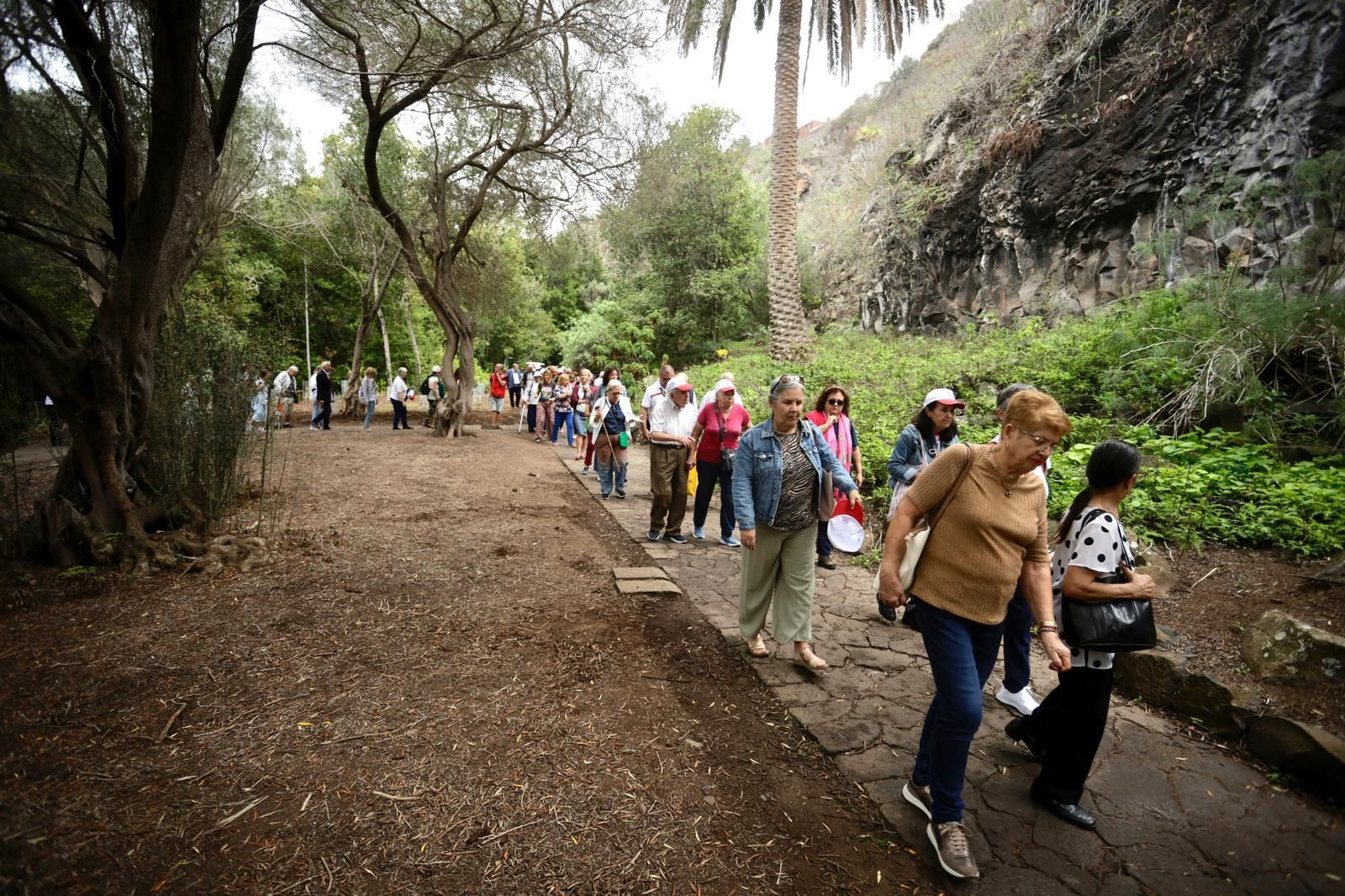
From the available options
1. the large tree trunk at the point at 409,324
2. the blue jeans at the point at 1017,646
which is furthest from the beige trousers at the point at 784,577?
the large tree trunk at the point at 409,324

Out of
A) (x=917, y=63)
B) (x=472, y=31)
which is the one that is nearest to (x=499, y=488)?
(x=472, y=31)

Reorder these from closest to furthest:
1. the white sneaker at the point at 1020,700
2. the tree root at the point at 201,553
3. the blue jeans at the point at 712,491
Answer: the white sneaker at the point at 1020,700 → the tree root at the point at 201,553 → the blue jeans at the point at 712,491

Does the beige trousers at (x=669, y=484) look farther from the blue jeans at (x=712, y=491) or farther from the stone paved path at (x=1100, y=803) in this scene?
the stone paved path at (x=1100, y=803)

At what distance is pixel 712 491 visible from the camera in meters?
6.80

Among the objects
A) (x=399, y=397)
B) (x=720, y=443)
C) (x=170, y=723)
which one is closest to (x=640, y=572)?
(x=720, y=443)

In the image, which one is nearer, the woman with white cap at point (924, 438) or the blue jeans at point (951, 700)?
the blue jeans at point (951, 700)

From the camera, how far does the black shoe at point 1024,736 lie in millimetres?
2904

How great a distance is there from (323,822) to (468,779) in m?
0.57

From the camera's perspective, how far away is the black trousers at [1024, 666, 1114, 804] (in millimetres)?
2557

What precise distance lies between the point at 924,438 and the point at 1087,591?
2.00 meters

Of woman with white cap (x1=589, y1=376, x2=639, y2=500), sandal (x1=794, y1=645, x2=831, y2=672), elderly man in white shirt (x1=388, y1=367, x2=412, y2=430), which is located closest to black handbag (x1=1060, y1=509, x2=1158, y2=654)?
sandal (x1=794, y1=645, x2=831, y2=672)

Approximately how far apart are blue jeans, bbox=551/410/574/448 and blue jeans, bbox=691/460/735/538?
810 centimetres

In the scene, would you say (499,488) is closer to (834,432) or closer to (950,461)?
(834,432)

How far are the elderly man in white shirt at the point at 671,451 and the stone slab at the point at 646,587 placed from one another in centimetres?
143
